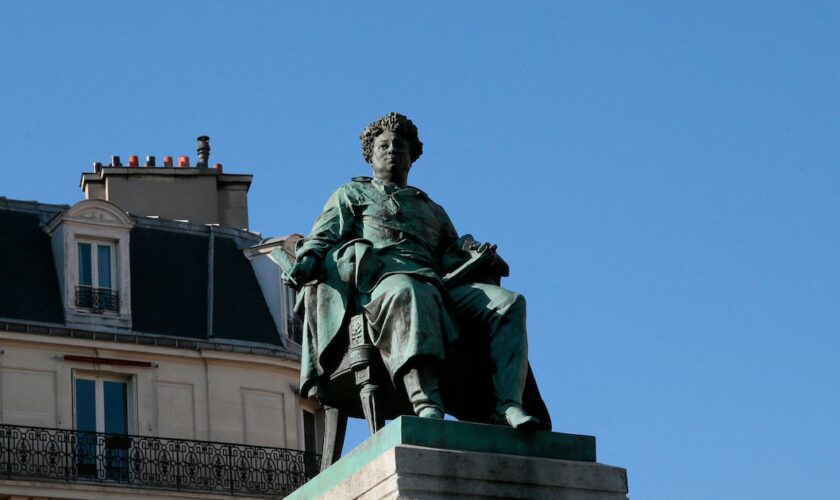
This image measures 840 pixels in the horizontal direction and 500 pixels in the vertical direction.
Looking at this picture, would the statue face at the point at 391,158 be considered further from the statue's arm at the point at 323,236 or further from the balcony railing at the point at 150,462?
the balcony railing at the point at 150,462

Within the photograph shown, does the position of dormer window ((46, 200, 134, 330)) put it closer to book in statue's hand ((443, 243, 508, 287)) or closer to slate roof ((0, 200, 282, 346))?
slate roof ((0, 200, 282, 346))

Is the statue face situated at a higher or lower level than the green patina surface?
higher

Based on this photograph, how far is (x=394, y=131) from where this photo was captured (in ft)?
39.0

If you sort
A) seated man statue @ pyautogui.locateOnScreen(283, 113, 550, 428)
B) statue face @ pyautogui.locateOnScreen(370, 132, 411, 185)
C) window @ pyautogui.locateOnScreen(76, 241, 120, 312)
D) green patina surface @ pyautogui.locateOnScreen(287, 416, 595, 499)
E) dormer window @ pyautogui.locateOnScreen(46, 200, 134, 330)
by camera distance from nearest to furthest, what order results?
green patina surface @ pyautogui.locateOnScreen(287, 416, 595, 499)
seated man statue @ pyautogui.locateOnScreen(283, 113, 550, 428)
statue face @ pyautogui.locateOnScreen(370, 132, 411, 185)
dormer window @ pyautogui.locateOnScreen(46, 200, 134, 330)
window @ pyautogui.locateOnScreen(76, 241, 120, 312)

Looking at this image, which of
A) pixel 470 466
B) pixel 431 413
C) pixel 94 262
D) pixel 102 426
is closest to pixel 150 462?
pixel 102 426

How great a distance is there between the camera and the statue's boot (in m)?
10.8

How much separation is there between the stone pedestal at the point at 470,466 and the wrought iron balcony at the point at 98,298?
1885 centimetres

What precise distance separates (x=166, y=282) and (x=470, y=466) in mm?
20300

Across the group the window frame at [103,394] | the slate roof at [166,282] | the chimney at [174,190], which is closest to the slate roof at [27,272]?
the slate roof at [166,282]

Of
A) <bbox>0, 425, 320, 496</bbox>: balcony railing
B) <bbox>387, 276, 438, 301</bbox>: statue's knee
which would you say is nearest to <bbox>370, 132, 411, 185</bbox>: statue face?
<bbox>387, 276, 438, 301</bbox>: statue's knee

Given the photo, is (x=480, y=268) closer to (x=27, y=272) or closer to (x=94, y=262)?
(x=27, y=272)

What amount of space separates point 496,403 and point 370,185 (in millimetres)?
1483

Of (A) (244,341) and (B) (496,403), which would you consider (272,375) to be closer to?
(A) (244,341)

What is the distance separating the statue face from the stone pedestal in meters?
1.71
